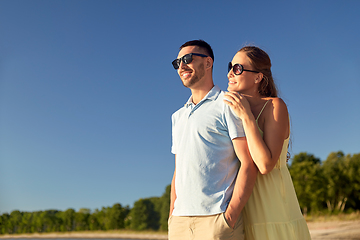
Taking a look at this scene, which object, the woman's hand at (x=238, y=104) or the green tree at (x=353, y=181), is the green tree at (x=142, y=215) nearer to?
the green tree at (x=353, y=181)

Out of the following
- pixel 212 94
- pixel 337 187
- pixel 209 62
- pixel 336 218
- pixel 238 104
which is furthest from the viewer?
pixel 337 187

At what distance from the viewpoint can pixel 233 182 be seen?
270 centimetres

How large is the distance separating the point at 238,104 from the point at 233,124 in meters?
0.21

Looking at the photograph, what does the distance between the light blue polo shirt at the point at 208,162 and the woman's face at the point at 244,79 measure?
0.43 m

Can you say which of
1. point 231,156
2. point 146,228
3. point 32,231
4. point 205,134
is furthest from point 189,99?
point 146,228

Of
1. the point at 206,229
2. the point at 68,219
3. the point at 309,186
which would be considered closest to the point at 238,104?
the point at 206,229

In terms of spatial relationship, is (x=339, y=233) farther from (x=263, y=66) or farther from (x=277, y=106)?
(x=277, y=106)

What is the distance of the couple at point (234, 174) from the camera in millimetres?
2592

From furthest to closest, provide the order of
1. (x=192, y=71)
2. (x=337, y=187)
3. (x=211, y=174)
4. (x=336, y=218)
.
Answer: (x=337, y=187) → (x=336, y=218) → (x=192, y=71) → (x=211, y=174)

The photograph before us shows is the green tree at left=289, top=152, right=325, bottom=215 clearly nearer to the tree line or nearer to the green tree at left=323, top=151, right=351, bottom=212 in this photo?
the tree line

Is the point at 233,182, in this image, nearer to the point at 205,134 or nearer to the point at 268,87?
the point at 205,134

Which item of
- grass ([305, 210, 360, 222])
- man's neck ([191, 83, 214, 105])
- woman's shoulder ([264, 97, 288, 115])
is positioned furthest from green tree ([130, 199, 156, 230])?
woman's shoulder ([264, 97, 288, 115])

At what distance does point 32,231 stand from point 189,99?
1467 inches

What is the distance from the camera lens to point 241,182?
2.59m
